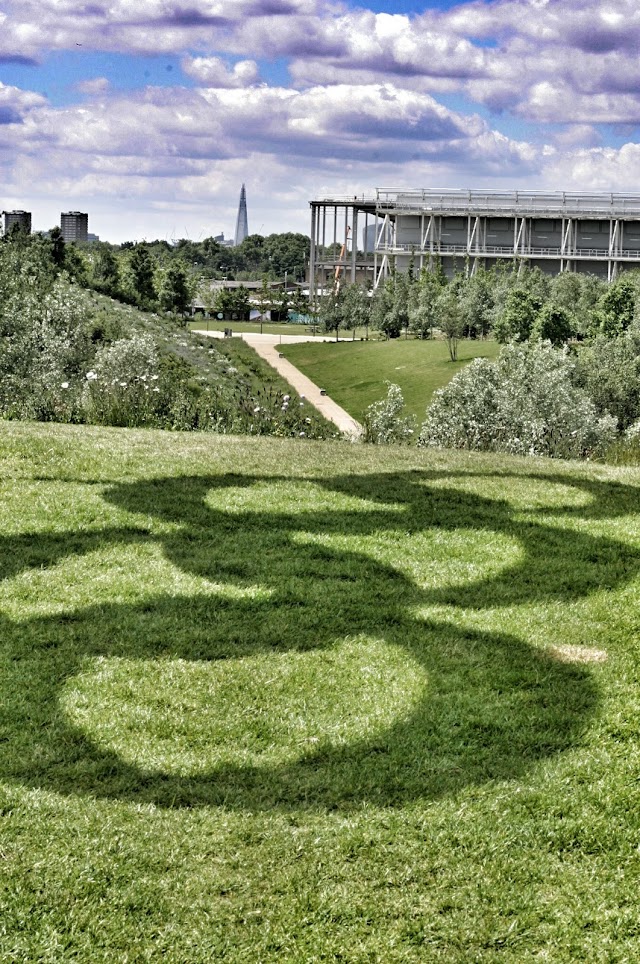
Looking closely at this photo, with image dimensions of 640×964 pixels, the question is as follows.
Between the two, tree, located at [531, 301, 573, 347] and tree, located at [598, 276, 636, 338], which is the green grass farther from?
tree, located at [531, 301, 573, 347]

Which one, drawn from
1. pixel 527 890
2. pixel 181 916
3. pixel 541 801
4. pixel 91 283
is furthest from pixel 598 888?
pixel 91 283

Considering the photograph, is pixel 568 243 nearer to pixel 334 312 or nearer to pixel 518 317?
pixel 334 312

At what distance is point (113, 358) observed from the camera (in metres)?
18.9

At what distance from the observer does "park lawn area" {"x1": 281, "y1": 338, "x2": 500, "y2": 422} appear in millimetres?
46094

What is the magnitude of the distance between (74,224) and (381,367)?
8805cm

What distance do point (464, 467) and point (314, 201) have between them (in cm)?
9405

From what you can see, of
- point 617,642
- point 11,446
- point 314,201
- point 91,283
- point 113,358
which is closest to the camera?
point 617,642

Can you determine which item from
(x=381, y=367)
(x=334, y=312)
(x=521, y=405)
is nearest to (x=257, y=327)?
(x=334, y=312)

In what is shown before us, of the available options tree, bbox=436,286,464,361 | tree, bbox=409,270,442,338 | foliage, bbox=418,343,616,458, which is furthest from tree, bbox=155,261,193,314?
foliage, bbox=418,343,616,458

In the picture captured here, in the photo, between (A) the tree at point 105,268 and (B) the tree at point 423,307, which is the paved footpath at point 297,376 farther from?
(B) the tree at point 423,307

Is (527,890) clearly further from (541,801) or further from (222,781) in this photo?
(222,781)

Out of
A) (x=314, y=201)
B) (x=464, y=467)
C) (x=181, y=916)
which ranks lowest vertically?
(x=181, y=916)

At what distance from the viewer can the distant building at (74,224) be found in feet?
414

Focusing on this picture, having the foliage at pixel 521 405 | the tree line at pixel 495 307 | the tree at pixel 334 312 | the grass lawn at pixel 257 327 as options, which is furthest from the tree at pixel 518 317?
the grass lawn at pixel 257 327
